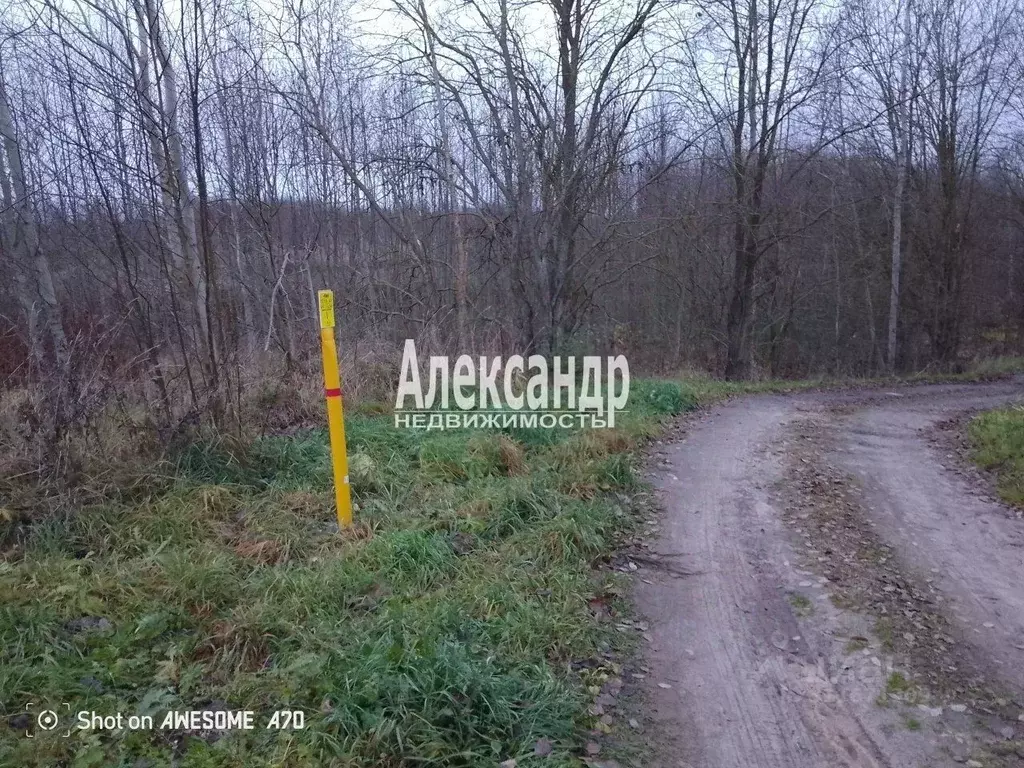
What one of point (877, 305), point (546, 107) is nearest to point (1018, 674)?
point (546, 107)

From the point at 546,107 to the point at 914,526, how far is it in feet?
28.9

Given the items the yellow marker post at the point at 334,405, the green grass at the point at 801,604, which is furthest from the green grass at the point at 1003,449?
the yellow marker post at the point at 334,405

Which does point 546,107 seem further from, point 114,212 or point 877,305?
point 877,305

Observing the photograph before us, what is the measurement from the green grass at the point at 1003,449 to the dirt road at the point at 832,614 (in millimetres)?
231

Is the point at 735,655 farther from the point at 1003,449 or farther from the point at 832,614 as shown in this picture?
the point at 1003,449

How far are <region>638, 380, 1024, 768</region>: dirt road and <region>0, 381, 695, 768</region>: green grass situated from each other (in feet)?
1.64

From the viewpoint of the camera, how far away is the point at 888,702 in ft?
10.5

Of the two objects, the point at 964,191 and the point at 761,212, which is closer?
the point at 761,212

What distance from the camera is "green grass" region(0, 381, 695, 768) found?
2.89 m

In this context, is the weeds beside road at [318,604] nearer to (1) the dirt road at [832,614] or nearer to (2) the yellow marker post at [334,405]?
(2) the yellow marker post at [334,405]

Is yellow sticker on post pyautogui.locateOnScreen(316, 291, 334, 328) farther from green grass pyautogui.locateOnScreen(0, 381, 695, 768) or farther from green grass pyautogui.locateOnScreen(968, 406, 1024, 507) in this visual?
green grass pyautogui.locateOnScreen(968, 406, 1024, 507)

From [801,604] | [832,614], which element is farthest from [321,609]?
[832,614]

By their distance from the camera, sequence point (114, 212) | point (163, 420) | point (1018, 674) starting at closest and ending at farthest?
point (1018, 674), point (163, 420), point (114, 212)

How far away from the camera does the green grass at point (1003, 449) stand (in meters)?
6.12
